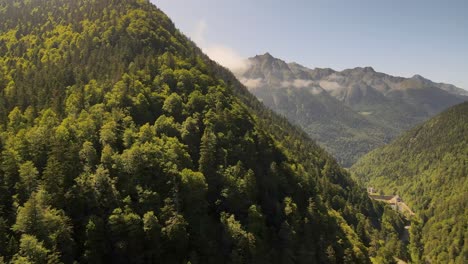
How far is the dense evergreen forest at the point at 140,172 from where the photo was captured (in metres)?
75.9

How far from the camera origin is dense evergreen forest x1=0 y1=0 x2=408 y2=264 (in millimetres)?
75875

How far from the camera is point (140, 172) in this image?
8988cm

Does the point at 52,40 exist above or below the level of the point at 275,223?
above

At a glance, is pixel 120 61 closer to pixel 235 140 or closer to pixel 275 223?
pixel 235 140

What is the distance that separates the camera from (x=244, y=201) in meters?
103

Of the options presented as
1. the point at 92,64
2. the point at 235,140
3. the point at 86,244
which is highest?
the point at 92,64

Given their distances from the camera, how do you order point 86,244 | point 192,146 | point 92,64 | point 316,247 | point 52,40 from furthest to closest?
point 52,40, point 92,64, point 192,146, point 316,247, point 86,244

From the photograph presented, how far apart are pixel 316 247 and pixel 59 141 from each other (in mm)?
72233

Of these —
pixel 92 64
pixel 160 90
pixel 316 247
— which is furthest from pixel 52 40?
pixel 316 247

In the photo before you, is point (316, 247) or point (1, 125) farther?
point (316, 247)

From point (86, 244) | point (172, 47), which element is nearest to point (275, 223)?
point (86, 244)

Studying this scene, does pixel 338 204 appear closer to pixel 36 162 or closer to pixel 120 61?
pixel 120 61

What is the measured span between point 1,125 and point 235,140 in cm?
6514

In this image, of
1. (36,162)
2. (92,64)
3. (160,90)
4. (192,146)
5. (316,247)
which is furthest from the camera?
(92,64)
